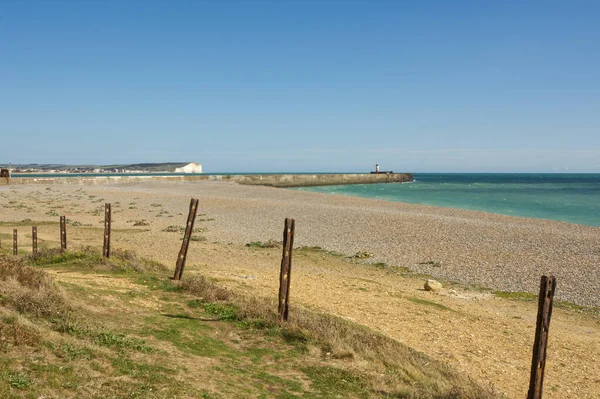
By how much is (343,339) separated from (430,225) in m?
25.5

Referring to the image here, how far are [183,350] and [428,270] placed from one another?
1485 centimetres

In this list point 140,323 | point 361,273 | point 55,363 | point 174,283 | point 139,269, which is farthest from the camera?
point 361,273

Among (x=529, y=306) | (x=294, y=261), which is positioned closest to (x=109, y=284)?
(x=294, y=261)

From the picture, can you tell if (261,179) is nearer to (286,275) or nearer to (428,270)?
(428,270)

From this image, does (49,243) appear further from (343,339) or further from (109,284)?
(343,339)

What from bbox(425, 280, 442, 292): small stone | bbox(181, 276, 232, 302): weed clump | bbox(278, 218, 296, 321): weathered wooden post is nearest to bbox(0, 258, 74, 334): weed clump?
bbox(181, 276, 232, 302): weed clump

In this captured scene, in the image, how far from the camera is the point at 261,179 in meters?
119

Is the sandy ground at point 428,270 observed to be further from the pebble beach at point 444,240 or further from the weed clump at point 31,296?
the weed clump at point 31,296

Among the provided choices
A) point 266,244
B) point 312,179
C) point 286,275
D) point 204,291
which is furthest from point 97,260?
point 312,179

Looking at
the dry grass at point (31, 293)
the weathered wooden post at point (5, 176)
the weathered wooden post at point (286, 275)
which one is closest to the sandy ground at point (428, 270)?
the weathered wooden post at point (286, 275)

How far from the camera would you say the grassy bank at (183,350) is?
709 cm

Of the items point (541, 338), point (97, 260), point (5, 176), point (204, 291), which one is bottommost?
point (5, 176)

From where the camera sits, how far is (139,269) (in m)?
16.1

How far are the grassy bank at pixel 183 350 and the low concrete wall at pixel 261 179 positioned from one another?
291ft
